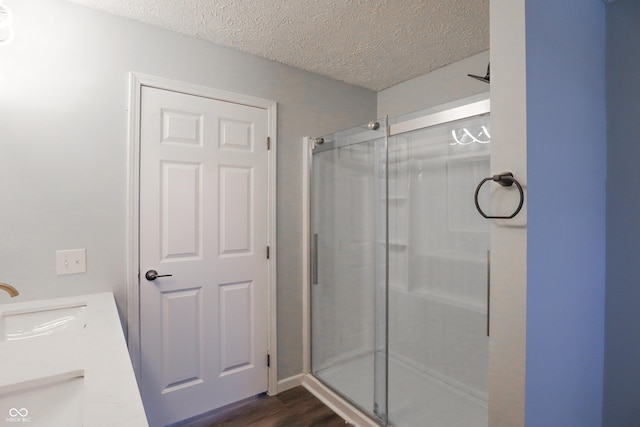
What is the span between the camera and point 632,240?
1241 millimetres

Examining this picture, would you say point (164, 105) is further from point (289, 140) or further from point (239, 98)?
point (289, 140)

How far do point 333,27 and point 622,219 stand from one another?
5.53ft

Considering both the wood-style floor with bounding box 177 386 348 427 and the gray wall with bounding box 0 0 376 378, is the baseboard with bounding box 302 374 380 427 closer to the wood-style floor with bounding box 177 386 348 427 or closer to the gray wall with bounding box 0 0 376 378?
the wood-style floor with bounding box 177 386 348 427

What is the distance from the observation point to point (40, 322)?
147 centimetres

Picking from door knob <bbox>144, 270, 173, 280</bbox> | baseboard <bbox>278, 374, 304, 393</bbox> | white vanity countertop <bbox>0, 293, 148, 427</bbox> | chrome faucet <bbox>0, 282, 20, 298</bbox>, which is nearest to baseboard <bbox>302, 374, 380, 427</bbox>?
baseboard <bbox>278, 374, 304, 393</bbox>

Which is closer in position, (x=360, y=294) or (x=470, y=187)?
(x=470, y=187)

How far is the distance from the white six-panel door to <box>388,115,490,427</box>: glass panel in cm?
93

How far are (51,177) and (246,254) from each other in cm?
112

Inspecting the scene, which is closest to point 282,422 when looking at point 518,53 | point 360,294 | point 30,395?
point 360,294

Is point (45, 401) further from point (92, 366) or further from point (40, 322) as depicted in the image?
point (40, 322)

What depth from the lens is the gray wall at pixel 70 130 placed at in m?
1.52

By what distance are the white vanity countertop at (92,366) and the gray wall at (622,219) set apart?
167 centimetres

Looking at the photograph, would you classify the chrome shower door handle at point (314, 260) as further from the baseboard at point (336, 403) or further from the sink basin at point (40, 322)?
the sink basin at point (40, 322)

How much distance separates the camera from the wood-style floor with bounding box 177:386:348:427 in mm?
1964
